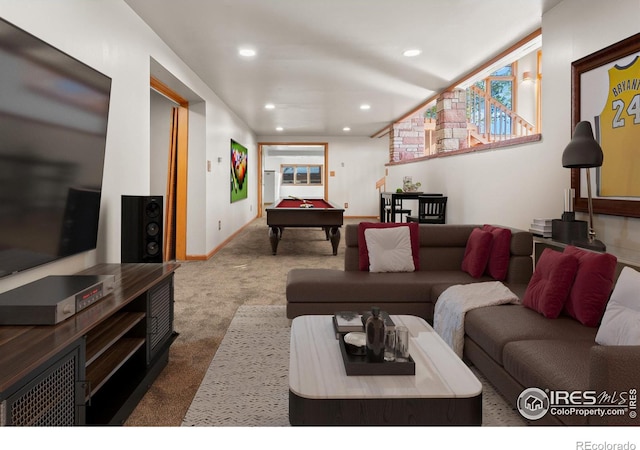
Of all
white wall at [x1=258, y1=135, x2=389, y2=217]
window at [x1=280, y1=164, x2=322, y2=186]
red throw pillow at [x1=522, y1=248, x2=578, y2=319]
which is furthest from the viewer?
window at [x1=280, y1=164, x2=322, y2=186]

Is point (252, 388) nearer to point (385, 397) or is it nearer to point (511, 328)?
point (385, 397)

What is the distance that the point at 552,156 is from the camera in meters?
3.97

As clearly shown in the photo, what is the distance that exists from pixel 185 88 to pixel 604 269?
4913mm

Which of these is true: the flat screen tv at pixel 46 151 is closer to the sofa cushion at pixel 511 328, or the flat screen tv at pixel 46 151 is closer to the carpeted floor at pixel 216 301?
the carpeted floor at pixel 216 301

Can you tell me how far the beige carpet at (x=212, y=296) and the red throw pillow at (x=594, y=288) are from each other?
6.79 ft

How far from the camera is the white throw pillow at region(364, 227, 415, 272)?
374cm

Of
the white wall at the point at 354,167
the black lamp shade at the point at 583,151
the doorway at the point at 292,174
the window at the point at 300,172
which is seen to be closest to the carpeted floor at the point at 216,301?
the black lamp shade at the point at 583,151

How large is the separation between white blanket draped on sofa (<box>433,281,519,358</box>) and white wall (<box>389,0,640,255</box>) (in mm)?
1014

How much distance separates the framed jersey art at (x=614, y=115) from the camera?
2.94m

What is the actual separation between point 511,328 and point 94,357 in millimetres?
1960

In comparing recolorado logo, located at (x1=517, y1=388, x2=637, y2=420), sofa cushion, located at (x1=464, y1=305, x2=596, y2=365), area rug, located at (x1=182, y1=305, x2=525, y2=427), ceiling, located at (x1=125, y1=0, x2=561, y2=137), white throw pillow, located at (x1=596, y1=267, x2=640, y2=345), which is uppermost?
ceiling, located at (x1=125, y1=0, x2=561, y2=137)

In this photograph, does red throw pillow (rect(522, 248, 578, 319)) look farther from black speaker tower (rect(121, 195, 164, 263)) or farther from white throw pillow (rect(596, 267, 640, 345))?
black speaker tower (rect(121, 195, 164, 263))

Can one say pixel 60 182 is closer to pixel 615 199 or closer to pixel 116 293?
pixel 116 293

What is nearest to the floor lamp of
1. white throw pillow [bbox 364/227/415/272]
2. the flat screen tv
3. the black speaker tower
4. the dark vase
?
white throw pillow [bbox 364/227/415/272]
